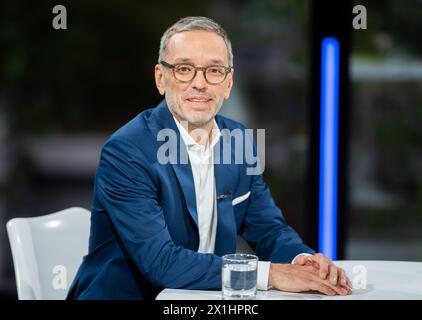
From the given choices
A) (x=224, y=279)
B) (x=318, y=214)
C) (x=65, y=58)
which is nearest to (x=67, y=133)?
(x=65, y=58)

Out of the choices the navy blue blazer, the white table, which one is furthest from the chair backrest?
the white table

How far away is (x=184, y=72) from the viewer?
2.26 meters

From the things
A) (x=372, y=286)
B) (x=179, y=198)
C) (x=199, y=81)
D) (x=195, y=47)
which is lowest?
(x=372, y=286)

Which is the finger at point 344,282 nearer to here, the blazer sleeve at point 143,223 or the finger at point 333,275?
the finger at point 333,275

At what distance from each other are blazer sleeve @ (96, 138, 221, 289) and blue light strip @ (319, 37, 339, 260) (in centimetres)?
129

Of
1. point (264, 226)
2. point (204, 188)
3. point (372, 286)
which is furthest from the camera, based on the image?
point (264, 226)

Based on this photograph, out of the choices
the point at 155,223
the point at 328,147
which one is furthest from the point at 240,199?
the point at 328,147

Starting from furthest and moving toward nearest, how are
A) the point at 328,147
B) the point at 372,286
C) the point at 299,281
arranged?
the point at 328,147 → the point at 372,286 → the point at 299,281

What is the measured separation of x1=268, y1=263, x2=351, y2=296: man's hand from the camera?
1901 millimetres

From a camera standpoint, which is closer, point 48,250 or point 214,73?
point 214,73

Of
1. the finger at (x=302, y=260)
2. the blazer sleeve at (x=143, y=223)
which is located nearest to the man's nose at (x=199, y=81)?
the blazer sleeve at (x=143, y=223)

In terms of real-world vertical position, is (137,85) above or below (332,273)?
above

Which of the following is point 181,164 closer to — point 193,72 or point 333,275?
point 193,72

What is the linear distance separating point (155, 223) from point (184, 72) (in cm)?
50
